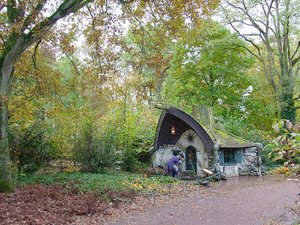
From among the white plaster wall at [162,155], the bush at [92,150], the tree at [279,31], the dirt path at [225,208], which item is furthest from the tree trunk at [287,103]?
the bush at [92,150]

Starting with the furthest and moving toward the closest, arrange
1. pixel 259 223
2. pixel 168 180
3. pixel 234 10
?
1. pixel 234 10
2. pixel 168 180
3. pixel 259 223

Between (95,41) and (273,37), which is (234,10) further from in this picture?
(95,41)

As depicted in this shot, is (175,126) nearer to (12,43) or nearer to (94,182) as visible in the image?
(94,182)

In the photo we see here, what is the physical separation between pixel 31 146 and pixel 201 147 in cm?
900

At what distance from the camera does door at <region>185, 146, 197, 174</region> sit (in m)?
18.4

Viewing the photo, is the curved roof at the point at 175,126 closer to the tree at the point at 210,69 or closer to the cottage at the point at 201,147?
the cottage at the point at 201,147

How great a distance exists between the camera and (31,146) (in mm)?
13336

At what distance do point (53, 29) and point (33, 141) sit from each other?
194 inches

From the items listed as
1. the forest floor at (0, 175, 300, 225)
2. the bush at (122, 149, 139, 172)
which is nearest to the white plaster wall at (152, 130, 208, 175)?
the bush at (122, 149, 139, 172)

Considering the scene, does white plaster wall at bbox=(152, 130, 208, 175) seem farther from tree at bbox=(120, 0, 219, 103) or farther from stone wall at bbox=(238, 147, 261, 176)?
tree at bbox=(120, 0, 219, 103)

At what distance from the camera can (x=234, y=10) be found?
23828 millimetres

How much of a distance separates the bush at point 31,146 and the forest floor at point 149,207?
111 inches

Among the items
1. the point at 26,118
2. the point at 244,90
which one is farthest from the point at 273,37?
the point at 26,118

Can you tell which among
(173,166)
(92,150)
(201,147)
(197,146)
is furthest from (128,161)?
(201,147)
